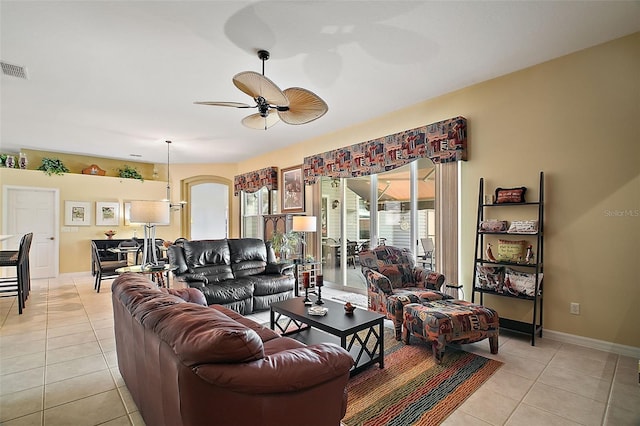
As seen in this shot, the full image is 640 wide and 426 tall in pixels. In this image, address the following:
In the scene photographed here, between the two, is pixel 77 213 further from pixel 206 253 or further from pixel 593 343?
pixel 593 343

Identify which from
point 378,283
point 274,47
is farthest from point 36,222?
point 378,283

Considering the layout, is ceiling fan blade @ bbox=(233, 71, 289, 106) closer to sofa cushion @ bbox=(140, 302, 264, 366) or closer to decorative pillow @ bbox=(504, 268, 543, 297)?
sofa cushion @ bbox=(140, 302, 264, 366)

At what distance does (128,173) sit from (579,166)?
9.07m

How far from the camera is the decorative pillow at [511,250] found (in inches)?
133

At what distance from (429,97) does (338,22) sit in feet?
6.76

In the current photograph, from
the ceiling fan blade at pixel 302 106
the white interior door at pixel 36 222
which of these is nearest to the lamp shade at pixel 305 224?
the ceiling fan blade at pixel 302 106

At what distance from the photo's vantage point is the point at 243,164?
27.9 ft

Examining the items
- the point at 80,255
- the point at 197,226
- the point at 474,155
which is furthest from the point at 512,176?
the point at 80,255

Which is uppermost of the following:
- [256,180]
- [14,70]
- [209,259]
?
[14,70]

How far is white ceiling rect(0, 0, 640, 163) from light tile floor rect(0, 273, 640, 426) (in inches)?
114

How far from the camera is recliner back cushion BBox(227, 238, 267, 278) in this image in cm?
469

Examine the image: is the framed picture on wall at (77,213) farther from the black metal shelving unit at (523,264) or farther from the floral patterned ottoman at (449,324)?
the black metal shelving unit at (523,264)

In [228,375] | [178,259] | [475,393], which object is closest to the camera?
[228,375]

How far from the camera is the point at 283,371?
1.26 meters
